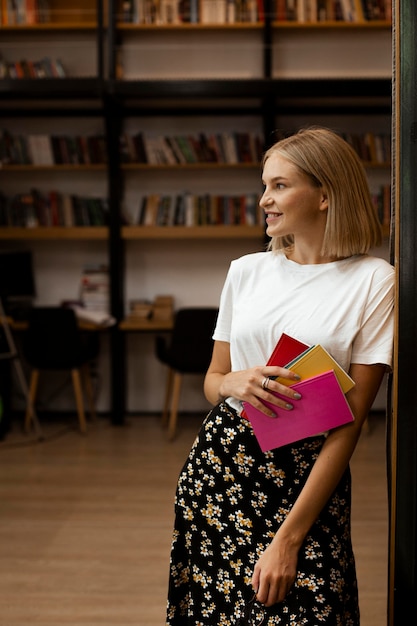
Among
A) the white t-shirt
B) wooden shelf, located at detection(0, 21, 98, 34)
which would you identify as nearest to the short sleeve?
the white t-shirt

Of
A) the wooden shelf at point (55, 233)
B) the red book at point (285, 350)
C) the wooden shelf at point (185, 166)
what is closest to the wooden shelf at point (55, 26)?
the wooden shelf at point (185, 166)

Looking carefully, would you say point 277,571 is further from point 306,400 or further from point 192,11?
point 192,11

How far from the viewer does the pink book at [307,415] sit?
1.39 m

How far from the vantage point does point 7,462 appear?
200 inches

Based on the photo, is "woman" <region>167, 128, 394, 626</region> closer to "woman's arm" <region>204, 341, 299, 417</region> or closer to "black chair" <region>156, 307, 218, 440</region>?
"woman's arm" <region>204, 341, 299, 417</region>

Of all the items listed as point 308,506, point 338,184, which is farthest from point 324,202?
point 308,506

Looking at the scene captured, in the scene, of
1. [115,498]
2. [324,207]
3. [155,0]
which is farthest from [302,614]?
[155,0]

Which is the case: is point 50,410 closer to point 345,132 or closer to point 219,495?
point 345,132

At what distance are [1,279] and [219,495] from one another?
518 cm

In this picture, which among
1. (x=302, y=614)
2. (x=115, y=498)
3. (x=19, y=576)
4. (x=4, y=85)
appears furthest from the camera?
(x=4, y=85)

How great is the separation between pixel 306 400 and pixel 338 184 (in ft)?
1.38

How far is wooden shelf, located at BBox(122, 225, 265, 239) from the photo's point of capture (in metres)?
6.28

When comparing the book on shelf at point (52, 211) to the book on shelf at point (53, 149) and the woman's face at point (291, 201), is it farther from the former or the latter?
the woman's face at point (291, 201)

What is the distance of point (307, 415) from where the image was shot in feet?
4.65
